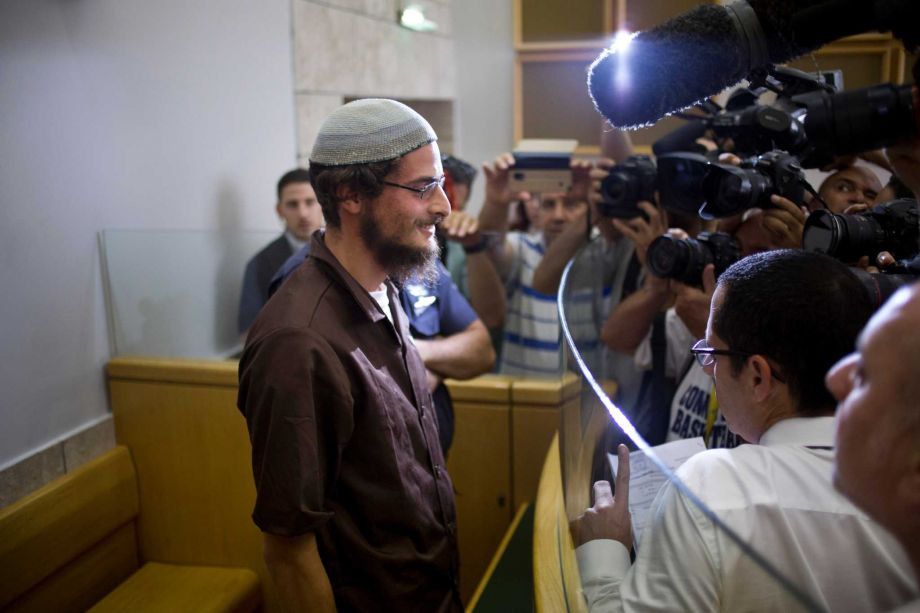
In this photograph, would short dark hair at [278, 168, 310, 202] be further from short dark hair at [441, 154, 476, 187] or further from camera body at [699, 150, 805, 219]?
camera body at [699, 150, 805, 219]

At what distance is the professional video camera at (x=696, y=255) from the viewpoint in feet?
5.35

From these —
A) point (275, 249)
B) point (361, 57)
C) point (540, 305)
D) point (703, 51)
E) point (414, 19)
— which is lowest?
point (540, 305)

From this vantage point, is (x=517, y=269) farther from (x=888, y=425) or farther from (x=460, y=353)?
(x=888, y=425)

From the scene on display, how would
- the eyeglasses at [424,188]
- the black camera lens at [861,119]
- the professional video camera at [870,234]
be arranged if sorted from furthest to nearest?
the eyeglasses at [424,188] < the professional video camera at [870,234] < the black camera lens at [861,119]

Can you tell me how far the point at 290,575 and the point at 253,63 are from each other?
2475 mm

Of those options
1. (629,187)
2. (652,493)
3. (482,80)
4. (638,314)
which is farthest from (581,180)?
(482,80)

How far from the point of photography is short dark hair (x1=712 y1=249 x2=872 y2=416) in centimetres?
101

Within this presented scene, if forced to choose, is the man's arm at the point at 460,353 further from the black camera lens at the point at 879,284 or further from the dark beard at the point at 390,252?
the black camera lens at the point at 879,284

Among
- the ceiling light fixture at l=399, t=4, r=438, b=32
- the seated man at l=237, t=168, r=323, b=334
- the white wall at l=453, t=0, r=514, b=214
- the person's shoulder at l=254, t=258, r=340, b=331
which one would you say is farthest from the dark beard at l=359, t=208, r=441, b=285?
the white wall at l=453, t=0, r=514, b=214

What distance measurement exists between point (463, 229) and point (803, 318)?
178cm

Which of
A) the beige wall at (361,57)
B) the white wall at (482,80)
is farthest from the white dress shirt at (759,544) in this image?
the white wall at (482,80)

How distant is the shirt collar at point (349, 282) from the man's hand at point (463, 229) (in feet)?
3.88

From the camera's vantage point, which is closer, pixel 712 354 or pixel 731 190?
pixel 712 354

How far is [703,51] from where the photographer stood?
38.8 inches
